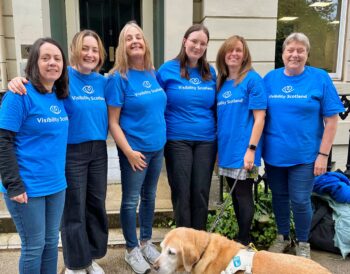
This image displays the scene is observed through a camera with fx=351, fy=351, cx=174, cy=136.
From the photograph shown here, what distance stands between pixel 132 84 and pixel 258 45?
3.69m

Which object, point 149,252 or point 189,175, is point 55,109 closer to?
point 189,175

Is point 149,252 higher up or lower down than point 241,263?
lower down

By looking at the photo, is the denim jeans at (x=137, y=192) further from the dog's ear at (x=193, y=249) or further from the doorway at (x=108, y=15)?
the doorway at (x=108, y=15)

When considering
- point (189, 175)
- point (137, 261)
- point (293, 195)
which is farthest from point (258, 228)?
point (137, 261)

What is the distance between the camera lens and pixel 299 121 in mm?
3180

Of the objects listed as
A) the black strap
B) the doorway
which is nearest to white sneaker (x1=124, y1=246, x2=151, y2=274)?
the black strap

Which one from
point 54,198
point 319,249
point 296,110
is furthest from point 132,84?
point 319,249

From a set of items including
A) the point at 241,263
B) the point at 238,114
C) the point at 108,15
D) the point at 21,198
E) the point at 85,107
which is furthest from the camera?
the point at 108,15

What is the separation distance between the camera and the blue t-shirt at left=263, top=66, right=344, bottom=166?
10.3 feet

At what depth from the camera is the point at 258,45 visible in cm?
608

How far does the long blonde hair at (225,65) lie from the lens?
322cm

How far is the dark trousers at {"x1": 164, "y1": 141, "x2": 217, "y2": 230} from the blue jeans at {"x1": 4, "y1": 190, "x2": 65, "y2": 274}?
112cm

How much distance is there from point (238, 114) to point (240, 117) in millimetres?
33

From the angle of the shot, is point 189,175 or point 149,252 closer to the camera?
point 189,175
